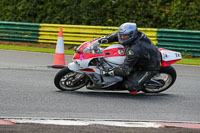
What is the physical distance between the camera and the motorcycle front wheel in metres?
7.74

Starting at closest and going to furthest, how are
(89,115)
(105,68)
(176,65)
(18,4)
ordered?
(89,115), (105,68), (176,65), (18,4)

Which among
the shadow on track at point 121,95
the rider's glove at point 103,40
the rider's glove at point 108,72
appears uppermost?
the rider's glove at point 103,40

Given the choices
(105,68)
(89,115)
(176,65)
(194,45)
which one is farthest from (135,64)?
(194,45)

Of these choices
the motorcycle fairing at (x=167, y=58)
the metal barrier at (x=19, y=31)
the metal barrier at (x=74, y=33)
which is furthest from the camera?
the metal barrier at (x=19, y=31)

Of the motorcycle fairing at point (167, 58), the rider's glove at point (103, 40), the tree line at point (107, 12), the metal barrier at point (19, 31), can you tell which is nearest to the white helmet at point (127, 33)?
the rider's glove at point (103, 40)

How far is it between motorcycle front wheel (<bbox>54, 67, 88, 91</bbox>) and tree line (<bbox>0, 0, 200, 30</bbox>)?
35.4 ft

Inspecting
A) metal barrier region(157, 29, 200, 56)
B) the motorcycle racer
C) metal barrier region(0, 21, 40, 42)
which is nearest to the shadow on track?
the motorcycle racer

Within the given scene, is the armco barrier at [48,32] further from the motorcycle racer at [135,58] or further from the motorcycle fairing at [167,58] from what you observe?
the motorcycle racer at [135,58]

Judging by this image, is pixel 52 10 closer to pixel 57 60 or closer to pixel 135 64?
pixel 57 60

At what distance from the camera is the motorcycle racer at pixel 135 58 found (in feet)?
24.6

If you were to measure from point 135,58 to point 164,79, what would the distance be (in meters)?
1.10

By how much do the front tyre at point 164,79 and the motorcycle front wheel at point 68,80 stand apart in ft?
4.37

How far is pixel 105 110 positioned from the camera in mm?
6660

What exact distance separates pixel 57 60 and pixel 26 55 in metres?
3.24
